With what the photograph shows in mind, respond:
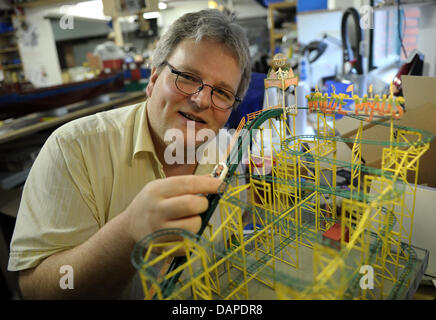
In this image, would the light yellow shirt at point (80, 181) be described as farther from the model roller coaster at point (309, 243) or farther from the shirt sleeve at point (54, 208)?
the model roller coaster at point (309, 243)

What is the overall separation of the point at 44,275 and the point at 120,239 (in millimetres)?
319

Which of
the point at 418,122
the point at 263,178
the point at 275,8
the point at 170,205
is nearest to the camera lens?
the point at 170,205

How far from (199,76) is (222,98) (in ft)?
0.40

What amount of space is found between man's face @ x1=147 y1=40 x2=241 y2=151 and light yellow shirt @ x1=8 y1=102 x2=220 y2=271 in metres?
0.15

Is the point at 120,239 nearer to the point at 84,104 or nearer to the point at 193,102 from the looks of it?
the point at 193,102

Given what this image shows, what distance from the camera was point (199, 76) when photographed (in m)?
1.04

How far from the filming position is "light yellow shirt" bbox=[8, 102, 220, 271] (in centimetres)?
95

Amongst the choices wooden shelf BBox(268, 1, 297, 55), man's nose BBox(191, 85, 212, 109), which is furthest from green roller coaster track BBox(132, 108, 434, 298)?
wooden shelf BBox(268, 1, 297, 55)

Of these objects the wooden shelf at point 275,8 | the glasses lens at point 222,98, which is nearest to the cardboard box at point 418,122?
the glasses lens at point 222,98

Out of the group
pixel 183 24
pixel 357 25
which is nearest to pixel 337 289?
pixel 183 24

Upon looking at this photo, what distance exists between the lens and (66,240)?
0.96m

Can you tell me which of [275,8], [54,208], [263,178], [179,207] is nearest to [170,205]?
[179,207]

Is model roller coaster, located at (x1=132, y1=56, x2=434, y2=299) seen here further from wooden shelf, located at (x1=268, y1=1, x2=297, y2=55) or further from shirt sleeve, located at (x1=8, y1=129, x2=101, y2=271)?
wooden shelf, located at (x1=268, y1=1, x2=297, y2=55)

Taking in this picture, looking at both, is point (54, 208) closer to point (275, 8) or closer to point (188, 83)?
point (188, 83)
